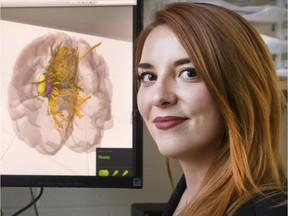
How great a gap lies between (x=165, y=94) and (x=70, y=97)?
424 millimetres

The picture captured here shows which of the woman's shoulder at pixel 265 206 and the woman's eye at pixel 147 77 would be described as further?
the woman's eye at pixel 147 77

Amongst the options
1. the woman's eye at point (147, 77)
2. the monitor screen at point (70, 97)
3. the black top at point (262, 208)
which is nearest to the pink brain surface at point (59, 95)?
the monitor screen at point (70, 97)

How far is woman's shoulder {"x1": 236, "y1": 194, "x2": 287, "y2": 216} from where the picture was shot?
0.71 meters

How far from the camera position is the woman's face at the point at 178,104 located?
0.84m

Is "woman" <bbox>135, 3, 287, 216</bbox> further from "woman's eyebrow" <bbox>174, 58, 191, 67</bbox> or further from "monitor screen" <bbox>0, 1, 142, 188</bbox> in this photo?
"monitor screen" <bbox>0, 1, 142, 188</bbox>

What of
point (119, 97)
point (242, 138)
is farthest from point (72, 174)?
point (242, 138)

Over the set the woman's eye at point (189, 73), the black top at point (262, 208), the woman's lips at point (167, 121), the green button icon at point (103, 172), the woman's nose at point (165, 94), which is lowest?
the green button icon at point (103, 172)

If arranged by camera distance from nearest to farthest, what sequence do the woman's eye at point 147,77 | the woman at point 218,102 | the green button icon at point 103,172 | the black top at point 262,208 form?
the black top at point 262,208
the woman at point 218,102
the woman's eye at point 147,77
the green button icon at point 103,172

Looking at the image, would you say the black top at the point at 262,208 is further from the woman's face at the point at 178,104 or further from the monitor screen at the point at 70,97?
the monitor screen at the point at 70,97

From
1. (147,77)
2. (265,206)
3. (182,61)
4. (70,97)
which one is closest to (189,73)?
(182,61)

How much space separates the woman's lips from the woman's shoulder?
21cm

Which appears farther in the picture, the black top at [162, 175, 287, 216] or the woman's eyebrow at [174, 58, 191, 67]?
the woman's eyebrow at [174, 58, 191, 67]

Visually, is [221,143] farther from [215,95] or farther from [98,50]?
[98,50]

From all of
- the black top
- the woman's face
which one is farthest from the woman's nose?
the black top
